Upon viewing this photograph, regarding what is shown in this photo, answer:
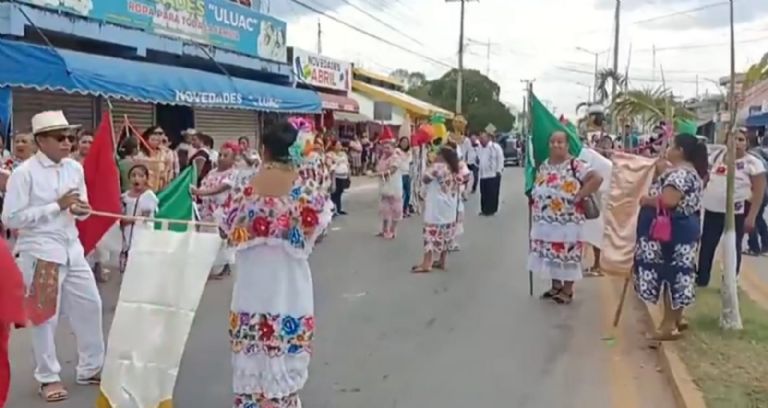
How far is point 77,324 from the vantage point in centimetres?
664

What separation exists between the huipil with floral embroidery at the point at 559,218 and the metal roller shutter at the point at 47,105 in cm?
853

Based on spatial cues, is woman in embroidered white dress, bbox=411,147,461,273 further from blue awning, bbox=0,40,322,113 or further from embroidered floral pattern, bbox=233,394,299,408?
embroidered floral pattern, bbox=233,394,299,408

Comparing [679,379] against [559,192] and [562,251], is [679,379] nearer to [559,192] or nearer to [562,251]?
[562,251]

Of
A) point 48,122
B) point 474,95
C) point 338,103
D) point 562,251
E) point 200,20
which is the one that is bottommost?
point 562,251

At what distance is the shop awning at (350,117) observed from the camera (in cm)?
3694

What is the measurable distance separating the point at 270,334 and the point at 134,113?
15563 millimetres

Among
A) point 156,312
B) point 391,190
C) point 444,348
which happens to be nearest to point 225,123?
point 391,190

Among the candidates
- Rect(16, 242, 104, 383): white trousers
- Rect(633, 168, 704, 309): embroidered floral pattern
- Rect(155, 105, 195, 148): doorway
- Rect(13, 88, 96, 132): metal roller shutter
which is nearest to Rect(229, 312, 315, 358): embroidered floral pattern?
Rect(16, 242, 104, 383): white trousers

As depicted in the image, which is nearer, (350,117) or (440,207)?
(440,207)

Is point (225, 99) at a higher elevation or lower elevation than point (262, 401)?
higher

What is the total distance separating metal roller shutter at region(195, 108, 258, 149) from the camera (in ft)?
77.8

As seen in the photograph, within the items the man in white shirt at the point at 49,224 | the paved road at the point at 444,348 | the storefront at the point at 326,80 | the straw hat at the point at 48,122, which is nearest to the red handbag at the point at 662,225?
the paved road at the point at 444,348

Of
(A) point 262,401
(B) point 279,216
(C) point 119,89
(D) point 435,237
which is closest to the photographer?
(B) point 279,216

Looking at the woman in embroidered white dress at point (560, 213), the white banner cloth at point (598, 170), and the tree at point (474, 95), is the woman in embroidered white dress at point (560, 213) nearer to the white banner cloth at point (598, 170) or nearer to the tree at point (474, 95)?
the white banner cloth at point (598, 170)
